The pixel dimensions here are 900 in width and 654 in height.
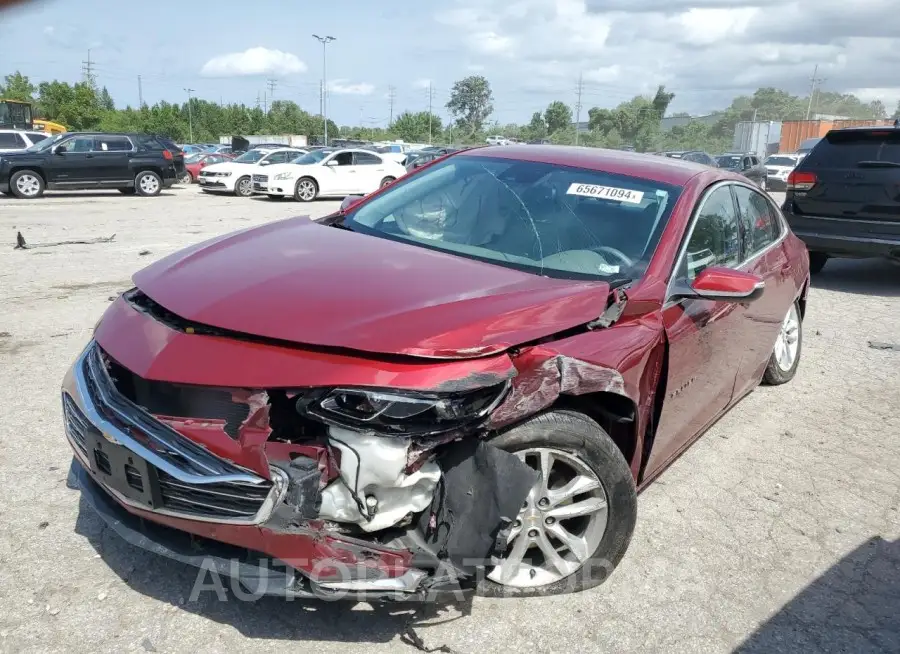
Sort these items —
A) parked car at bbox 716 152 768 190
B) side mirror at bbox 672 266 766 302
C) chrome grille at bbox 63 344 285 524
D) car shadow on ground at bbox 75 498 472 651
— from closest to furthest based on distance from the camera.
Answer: chrome grille at bbox 63 344 285 524 < car shadow on ground at bbox 75 498 472 651 < side mirror at bbox 672 266 766 302 < parked car at bbox 716 152 768 190

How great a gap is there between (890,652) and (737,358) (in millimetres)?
1682

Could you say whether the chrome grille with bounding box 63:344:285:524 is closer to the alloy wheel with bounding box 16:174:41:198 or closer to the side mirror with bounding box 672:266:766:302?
the side mirror with bounding box 672:266:766:302

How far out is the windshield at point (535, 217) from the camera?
3.37 meters

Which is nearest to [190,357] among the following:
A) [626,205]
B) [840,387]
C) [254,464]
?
[254,464]

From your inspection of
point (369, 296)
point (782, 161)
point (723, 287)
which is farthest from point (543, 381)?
point (782, 161)

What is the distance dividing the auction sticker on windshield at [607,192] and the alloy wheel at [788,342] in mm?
2228

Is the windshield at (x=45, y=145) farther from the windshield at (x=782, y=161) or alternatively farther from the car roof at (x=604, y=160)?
the windshield at (x=782, y=161)

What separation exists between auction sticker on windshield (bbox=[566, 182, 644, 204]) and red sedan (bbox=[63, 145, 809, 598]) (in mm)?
11

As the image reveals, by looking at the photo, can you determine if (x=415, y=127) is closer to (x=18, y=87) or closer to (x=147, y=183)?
(x=18, y=87)

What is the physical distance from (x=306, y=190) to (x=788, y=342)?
17.3m

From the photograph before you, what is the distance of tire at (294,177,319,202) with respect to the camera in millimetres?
→ 20781

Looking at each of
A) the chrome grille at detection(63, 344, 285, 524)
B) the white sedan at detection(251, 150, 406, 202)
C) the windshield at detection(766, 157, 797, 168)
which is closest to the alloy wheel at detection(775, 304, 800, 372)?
the chrome grille at detection(63, 344, 285, 524)

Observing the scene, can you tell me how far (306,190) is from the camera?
2100 cm

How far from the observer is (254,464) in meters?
2.29
